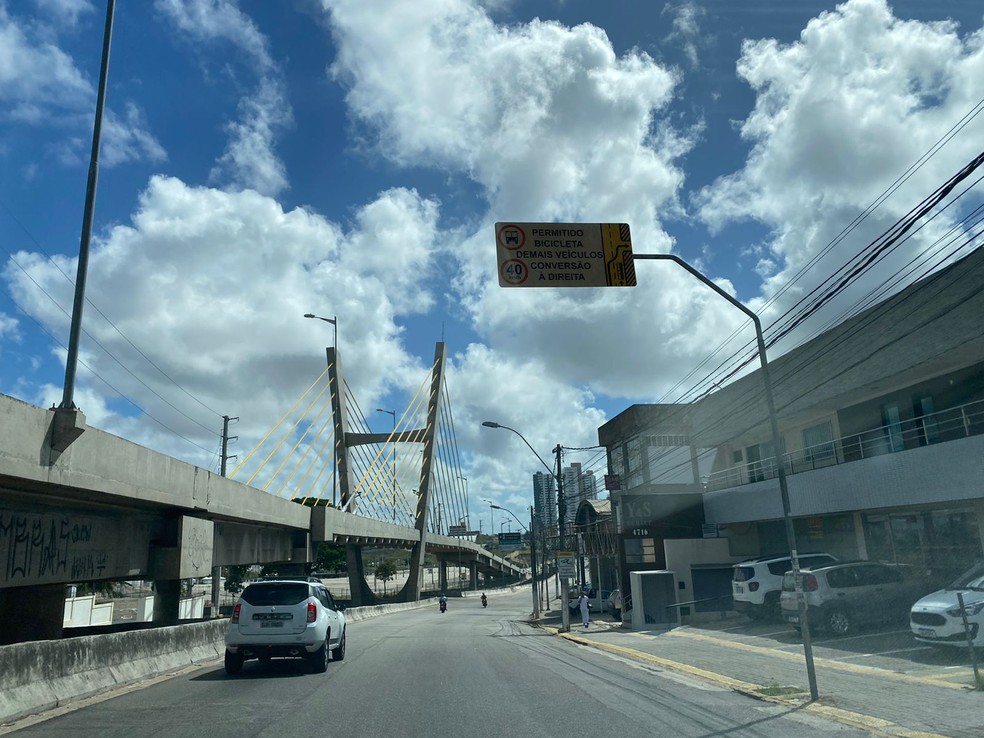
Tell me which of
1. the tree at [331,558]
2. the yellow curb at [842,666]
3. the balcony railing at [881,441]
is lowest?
the yellow curb at [842,666]

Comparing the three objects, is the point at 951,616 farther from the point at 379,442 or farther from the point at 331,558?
the point at 331,558

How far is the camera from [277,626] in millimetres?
14352

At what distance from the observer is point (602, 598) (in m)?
40.6

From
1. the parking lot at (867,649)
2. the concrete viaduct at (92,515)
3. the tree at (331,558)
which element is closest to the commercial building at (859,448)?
the parking lot at (867,649)

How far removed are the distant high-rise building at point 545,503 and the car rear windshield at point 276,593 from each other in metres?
25.1

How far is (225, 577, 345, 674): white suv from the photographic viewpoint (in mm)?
14305

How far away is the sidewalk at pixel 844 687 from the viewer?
29.9 feet

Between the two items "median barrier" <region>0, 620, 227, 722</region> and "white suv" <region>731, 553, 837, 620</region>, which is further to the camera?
"white suv" <region>731, 553, 837, 620</region>

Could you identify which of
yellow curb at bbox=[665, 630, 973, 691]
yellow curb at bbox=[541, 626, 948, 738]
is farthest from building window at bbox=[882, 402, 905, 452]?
yellow curb at bbox=[541, 626, 948, 738]

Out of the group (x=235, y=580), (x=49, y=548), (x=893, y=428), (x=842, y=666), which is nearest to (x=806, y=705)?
(x=842, y=666)

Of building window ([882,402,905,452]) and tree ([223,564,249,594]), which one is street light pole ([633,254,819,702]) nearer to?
building window ([882,402,905,452])

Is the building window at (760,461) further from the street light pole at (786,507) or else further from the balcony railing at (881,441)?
the street light pole at (786,507)

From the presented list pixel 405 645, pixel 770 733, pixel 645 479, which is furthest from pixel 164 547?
pixel 645 479

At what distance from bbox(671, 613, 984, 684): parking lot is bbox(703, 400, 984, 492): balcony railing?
4135 mm
